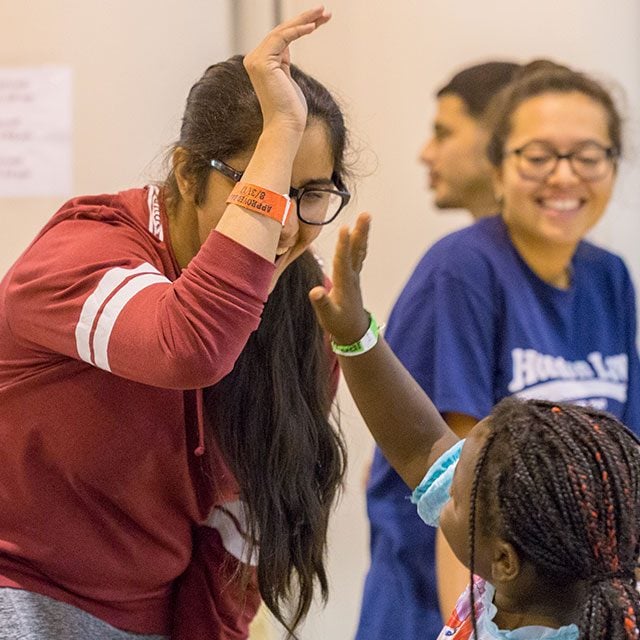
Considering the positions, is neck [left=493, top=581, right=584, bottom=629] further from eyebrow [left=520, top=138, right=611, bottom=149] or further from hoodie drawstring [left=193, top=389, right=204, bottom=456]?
eyebrow [left=520, top=138, right=611, bottom=149]

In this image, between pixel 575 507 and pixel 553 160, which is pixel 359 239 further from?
pixel 553 160

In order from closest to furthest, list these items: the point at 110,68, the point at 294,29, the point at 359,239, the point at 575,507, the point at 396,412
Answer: the point at 575,507
the point at 294,29
the point at 359,239
the point at 396,412
the point at 110,68

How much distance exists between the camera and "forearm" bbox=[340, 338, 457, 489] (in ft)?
4.71

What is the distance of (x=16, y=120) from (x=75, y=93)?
15 centimetres

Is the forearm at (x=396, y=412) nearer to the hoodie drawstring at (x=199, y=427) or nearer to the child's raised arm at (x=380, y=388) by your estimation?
the child's raised arm at (x=380, y=388)

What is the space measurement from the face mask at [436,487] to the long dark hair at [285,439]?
0.48ft

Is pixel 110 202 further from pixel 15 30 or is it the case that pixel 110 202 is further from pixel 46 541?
pixel 15 30

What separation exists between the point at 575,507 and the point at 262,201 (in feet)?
1.40

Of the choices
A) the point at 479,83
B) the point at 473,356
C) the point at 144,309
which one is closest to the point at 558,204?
the point at 473,356

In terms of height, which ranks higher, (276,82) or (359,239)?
(276,82)

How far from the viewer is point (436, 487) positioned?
1390 mm

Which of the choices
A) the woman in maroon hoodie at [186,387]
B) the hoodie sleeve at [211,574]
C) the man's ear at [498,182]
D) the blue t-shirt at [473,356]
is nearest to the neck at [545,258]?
the blue t-shirt at [473,356]

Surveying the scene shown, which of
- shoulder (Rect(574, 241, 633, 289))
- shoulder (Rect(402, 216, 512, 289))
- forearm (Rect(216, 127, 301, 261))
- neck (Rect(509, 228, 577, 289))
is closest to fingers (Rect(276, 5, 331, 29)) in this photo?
forearm (Rect(216, 127, 301, 261))

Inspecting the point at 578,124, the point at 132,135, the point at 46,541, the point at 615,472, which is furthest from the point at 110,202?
the point at 132,135
